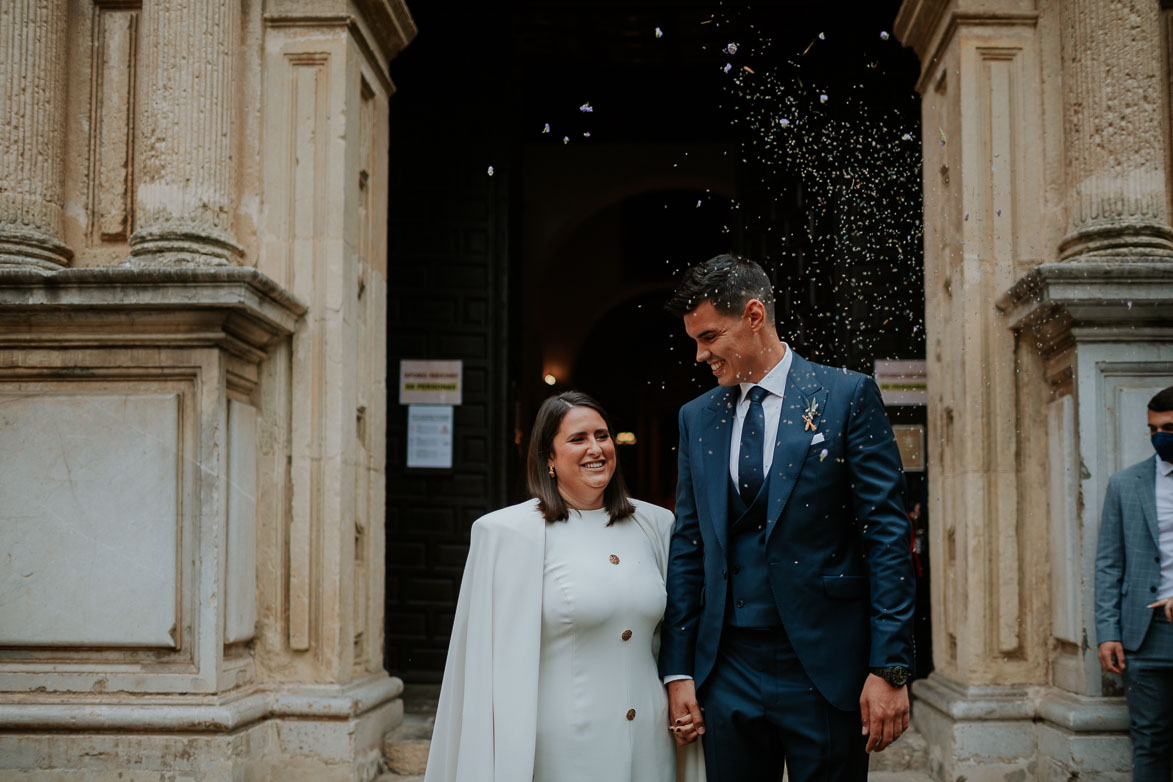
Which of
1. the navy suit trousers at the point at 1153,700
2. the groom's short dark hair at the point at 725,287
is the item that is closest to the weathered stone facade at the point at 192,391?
the groom's short dark hair at the point at 725,287

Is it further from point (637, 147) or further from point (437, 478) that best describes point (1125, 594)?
point (637, 147)

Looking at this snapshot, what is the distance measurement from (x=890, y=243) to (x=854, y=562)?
15.1 ft

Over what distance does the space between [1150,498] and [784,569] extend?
7.46 feet

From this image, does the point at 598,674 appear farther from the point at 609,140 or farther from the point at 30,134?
the point at 609,140

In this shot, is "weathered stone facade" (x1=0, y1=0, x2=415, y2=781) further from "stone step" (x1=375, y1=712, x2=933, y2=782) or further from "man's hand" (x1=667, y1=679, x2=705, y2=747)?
"man's hand" (x1=667, y1=679, x2=705, y2=747)

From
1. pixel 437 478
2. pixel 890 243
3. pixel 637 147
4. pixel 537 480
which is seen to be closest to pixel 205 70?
pixel 537 480

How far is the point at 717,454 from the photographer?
338 centimetres

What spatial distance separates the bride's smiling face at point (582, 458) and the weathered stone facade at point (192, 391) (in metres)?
2.10

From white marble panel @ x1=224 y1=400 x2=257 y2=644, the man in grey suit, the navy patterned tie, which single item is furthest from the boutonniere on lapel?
white marble panel @ x1=224 y1=400 x2=257 y2=644

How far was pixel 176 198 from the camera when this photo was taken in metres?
5.44

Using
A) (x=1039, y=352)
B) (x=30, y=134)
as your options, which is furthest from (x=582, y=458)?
(x=30, y=134)

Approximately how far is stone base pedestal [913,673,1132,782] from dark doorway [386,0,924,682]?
104 inches

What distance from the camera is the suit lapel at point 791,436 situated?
3.17 meters

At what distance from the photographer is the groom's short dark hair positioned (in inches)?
130
